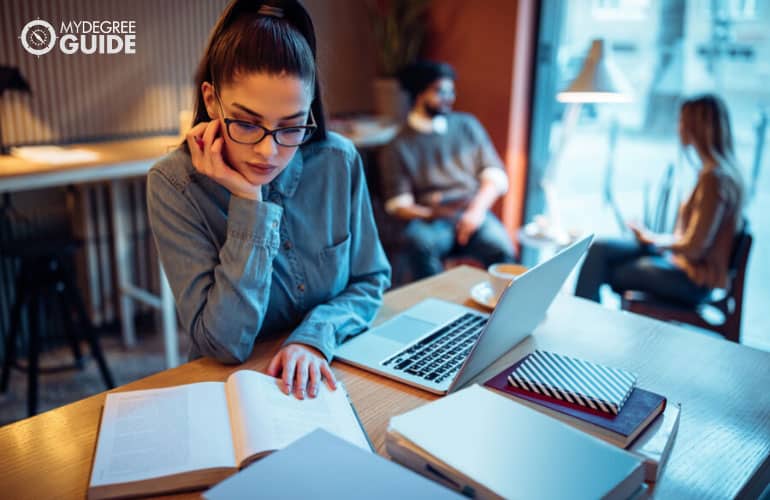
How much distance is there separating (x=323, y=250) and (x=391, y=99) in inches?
96.2

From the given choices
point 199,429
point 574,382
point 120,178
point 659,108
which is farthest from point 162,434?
point 659,108

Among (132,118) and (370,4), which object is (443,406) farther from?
(370,4)

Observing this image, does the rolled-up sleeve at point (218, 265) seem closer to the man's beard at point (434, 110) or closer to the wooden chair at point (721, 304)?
the wooden chair at point (721, 304)

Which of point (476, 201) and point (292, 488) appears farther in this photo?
point (476, 201)

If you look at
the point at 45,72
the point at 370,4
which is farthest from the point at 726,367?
the point at 370,4

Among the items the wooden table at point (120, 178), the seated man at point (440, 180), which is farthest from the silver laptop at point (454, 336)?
the seated man at point (440, 180)

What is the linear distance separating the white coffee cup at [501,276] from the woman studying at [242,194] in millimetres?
305

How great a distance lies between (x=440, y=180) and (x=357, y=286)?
6.29 feet

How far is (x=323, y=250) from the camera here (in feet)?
4.35

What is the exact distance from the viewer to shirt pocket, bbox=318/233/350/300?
4.36ft

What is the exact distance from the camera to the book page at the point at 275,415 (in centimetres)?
85

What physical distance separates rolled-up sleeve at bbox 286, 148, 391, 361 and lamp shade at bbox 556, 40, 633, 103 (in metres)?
1.24

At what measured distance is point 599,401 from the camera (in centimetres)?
96

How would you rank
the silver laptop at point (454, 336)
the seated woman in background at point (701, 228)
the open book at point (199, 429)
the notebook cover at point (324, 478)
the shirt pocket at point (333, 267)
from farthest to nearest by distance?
1. the seated woman in background at point (701, 228)
2. the shirt pocket at point (333, 267)
3. the silver laptop at point (454, 336)
4. the open book at point (199, 429)
5. the notebook cover at point (324, 478)
